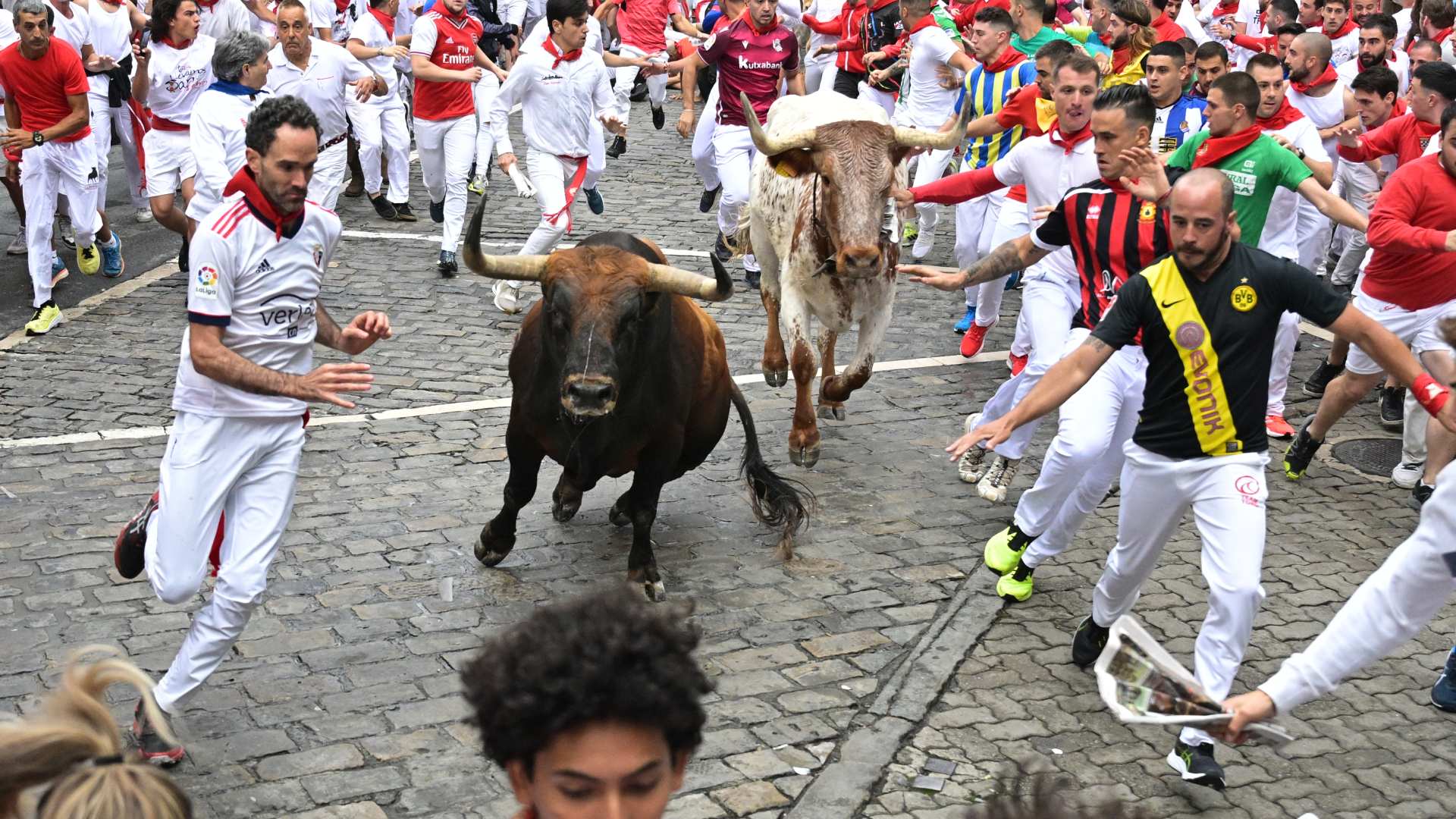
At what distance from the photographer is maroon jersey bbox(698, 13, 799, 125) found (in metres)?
13.6

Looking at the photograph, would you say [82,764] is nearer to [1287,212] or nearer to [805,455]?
[805,455]

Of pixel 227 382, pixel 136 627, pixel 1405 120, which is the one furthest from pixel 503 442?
pixel 1405 120

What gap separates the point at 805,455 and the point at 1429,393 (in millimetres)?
4442

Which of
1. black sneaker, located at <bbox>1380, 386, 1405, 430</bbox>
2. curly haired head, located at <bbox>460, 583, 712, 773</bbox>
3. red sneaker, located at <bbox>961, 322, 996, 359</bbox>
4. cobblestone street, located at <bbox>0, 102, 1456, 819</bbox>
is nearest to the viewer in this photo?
curly haired head, located at <bbox>460, 583, 712, 773</bbox>

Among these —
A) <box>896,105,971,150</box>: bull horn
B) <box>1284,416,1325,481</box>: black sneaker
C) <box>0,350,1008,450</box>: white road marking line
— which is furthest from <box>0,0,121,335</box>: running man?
<box>1284,416,1325,481</box>: black sneaker

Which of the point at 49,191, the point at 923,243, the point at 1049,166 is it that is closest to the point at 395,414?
the point at 49,191

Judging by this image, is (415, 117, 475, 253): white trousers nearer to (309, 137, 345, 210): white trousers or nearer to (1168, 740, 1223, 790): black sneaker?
(309, 137, 345, 210): white trousers

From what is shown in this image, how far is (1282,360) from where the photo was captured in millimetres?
9930

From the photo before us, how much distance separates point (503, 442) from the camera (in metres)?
9.79

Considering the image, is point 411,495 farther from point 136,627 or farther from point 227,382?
point 227,382

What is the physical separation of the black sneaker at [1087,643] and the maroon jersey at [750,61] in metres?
7.49

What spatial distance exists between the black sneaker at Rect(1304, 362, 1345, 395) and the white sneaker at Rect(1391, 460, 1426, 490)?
1.65 m

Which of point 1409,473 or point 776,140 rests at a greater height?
point 776,140

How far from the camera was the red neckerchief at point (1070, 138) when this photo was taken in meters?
8.98
